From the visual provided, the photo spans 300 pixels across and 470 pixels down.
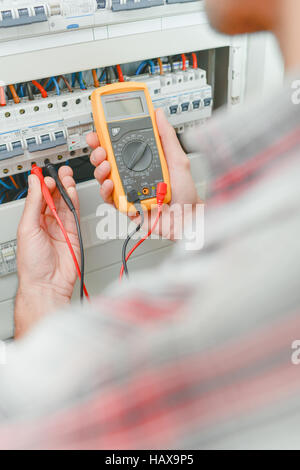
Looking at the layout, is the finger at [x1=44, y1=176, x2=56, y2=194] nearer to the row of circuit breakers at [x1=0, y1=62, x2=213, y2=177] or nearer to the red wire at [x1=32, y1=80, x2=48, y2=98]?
Result: the row of circuit breakers at [x1=0, y1=62, x2=213, y2=177]

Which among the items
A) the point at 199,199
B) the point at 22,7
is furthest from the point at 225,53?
the point at 22,7

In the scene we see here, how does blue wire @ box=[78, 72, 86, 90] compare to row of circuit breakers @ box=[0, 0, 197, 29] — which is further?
blue wire @ box=[78, 72, 86, 90]

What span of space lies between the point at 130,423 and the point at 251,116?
0.73 ft

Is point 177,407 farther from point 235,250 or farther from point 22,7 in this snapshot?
point 22,7

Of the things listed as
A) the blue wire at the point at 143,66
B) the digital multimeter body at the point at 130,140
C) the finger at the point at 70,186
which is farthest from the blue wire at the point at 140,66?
the finger at the point at 70,186

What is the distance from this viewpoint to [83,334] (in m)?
0.26

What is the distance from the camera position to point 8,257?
94cm

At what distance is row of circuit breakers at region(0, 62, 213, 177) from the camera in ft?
2.75

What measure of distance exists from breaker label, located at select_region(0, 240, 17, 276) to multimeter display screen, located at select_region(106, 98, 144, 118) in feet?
1.27

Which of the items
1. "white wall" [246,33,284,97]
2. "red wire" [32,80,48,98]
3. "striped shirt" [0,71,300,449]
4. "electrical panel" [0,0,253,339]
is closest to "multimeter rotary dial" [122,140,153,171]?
"electrical panel" [0,0,253,339]

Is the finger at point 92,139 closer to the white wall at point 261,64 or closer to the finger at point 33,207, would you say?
the finger at point 33,207

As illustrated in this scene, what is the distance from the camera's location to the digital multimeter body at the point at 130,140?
87cm

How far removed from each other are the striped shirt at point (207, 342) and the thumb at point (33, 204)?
0.59 meters

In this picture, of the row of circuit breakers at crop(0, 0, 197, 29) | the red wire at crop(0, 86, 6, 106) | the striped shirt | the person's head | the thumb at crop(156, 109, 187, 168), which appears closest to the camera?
the striped shirt
